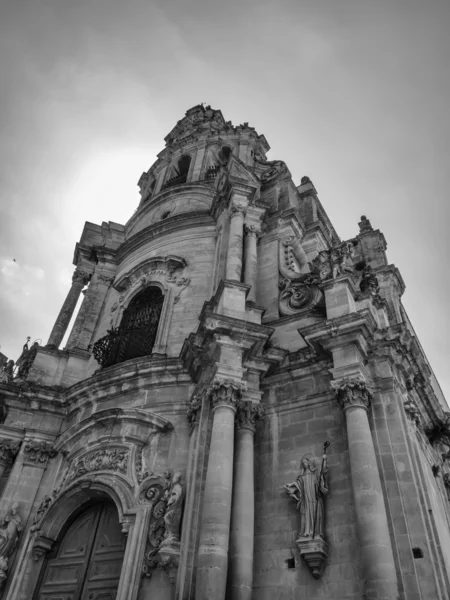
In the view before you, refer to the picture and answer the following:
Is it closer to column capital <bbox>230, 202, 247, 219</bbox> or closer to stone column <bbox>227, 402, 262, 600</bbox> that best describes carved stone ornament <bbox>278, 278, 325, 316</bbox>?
column capital <bbox>230, 202, 247, 219</bbox>

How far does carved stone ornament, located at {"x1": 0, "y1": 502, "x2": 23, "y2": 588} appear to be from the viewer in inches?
410

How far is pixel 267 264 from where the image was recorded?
14070 mm

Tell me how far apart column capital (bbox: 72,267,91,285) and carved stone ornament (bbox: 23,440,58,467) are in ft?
23.9

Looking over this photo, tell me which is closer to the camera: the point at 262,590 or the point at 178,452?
the point at 262,590

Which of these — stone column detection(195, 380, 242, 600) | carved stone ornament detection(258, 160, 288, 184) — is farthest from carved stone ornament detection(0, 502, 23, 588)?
carved stone ornament detection(258, 160, 288, 184)

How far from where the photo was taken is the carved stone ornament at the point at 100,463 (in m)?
10.7

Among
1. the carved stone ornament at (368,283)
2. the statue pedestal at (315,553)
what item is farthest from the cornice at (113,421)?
the carved stone ornament at (368,283)

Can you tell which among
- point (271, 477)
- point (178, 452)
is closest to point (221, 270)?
point (178, 452)

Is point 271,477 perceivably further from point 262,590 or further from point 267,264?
point 267,264

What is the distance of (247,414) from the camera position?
9586mm

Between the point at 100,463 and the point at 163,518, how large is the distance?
250 cm

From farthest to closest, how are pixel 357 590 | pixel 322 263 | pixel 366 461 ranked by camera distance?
pixel 322 263, pixel 366 461, pixel 357 590

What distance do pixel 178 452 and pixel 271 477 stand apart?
7.22ft

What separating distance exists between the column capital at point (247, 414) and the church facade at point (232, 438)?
0.11ft
